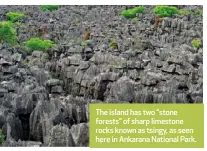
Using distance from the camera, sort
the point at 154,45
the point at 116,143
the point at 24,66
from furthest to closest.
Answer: the point at 154,45 → the point at 24,66 → the point at 116,143

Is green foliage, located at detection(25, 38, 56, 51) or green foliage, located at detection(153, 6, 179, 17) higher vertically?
green foliage, located at detection(153, 6, 179, 17)

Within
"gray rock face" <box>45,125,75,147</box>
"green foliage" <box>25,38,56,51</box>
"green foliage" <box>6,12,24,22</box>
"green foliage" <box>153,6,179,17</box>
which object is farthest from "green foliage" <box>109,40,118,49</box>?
Result: "gray rock face" <box>45,125,75,147</box>

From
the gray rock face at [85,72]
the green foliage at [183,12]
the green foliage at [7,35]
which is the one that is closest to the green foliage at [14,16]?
the gray rock face at [85,72]

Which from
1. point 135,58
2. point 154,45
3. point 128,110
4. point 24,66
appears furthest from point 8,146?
point 154,45

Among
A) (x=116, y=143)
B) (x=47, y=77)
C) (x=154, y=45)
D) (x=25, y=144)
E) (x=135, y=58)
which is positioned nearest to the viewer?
(x=116, y=143)

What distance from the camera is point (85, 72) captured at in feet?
58.3

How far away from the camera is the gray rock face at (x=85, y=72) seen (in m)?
11.4

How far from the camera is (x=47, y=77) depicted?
1703cm

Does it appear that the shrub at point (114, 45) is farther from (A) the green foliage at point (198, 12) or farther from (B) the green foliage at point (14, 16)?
(B) the green foliage at point (14, 16)

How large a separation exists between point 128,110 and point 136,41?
1494 cm

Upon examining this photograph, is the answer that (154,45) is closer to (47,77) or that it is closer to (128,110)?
(47,77)

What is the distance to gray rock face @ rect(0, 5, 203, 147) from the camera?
1142cm

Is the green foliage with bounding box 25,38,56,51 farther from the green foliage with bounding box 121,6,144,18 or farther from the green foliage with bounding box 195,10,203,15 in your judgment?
the green foliage with bounding box 195,10,203,15

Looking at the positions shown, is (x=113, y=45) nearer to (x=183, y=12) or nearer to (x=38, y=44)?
(x=38, y=44)
